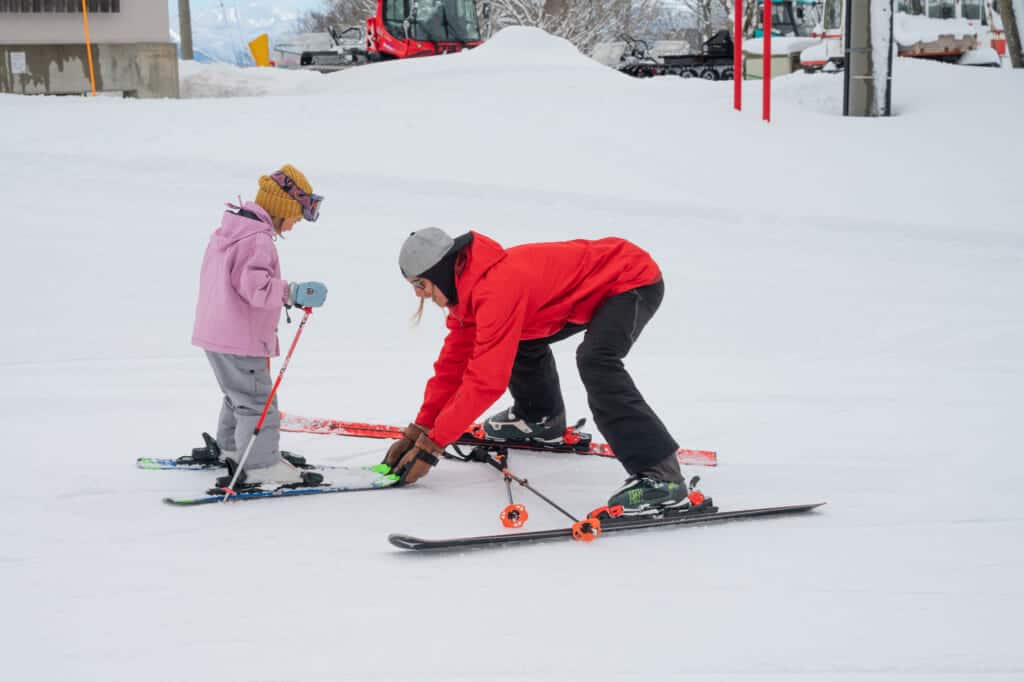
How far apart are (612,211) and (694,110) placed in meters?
3.35

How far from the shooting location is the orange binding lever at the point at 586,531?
3.92 m

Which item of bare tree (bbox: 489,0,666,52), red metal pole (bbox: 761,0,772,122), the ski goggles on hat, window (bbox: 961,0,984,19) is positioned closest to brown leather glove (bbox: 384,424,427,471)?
the ski goggles on hat

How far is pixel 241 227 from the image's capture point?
420 centimetres

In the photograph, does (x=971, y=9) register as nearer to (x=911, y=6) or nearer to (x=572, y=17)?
(x=911, y=6)

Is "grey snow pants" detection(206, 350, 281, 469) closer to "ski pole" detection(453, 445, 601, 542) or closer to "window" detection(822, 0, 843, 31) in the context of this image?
"ski pole" detection(453, 445, 601, 542)

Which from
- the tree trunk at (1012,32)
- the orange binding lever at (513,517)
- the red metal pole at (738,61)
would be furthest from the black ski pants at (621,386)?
the tree trunk at (1012,32)

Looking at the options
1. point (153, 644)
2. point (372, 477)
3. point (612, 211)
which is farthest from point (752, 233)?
point (153, 644)

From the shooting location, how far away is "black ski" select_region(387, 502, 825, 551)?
3.73 metres

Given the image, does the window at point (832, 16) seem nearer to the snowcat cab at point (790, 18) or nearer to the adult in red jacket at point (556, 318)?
the snowcat cab at point (790, 18)

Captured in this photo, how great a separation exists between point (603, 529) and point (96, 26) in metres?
14.6

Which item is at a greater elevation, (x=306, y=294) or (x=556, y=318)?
(x=306, y=294)

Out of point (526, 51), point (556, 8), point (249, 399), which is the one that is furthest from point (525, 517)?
point (556, 8)

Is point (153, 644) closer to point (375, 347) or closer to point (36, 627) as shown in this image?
point (36, 627)

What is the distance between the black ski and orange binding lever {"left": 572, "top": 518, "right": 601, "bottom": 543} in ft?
0.10
